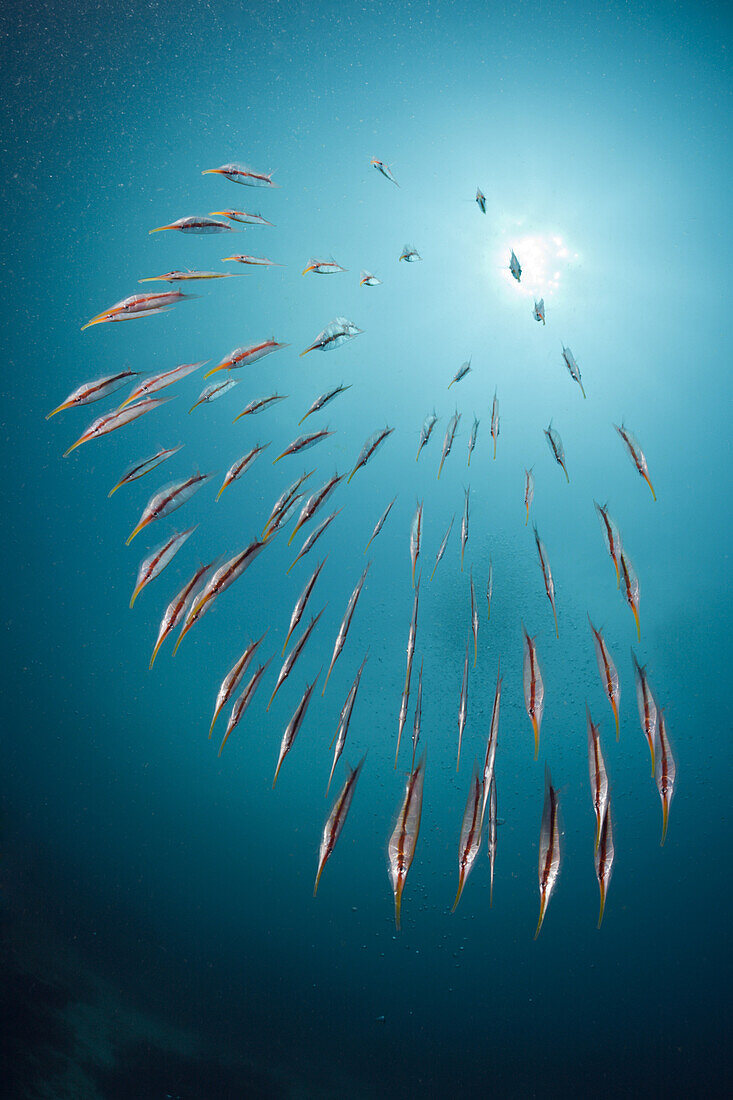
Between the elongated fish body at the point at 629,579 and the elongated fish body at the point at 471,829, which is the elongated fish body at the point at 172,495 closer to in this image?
the elongated fish body at the point at 471,829

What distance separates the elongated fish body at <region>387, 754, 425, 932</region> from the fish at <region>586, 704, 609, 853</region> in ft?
2.93

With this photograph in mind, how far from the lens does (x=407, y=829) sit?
227 cm

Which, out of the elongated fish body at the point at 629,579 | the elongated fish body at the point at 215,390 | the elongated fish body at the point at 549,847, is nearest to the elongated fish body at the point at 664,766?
the elongated fish body at the point at 629,579

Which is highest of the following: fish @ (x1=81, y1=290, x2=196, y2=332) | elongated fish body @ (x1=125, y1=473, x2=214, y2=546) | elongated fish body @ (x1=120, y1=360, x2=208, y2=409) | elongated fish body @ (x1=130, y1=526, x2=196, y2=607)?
fish @ (x1=81, y1=290, x2=196, y2=332)

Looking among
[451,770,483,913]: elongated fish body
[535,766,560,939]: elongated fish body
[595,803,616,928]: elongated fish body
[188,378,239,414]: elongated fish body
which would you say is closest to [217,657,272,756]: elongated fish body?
[451,770,483,913]: elongated fish body

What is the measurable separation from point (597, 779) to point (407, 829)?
105cm

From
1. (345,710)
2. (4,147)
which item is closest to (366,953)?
(345,710)

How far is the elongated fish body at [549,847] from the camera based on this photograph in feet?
7.27

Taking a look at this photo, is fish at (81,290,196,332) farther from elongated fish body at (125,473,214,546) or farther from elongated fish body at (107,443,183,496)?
elongated fish body at (125,473,214,546)

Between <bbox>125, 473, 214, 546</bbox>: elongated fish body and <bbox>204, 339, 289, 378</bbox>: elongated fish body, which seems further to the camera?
<bbox>204, 339, 289, 378</bbox>: elongated fish body

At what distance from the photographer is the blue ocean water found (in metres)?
7.40

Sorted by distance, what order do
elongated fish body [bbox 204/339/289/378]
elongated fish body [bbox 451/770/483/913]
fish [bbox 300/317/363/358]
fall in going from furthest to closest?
A: fish [bbox 300/317/363/358] < elongated fish body [bbox 204/339/289/378] < elongated fish body [bbox 451/770/483/913]

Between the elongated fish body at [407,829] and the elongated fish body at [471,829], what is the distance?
0.86 ft

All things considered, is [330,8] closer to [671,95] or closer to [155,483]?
[671,95]
